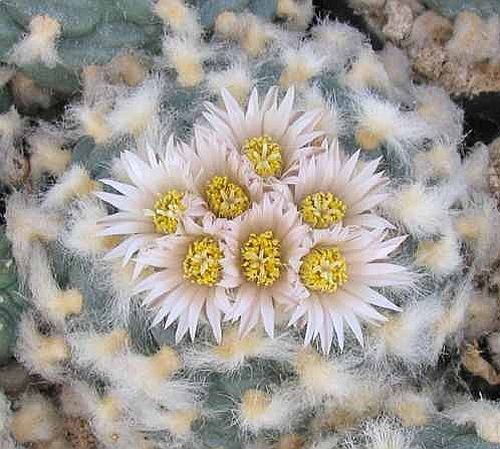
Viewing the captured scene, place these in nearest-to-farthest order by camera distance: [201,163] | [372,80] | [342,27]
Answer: [201,163] → [372,80] → [342,27]

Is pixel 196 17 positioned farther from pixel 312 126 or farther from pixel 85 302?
pixel 85 302

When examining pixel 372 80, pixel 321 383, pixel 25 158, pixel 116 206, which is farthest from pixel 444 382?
pixel 25 158

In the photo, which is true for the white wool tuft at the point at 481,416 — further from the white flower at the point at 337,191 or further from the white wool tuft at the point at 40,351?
the white wool tuft at the point at 40,351

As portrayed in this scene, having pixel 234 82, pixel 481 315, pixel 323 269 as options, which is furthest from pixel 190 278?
pixel 481 315

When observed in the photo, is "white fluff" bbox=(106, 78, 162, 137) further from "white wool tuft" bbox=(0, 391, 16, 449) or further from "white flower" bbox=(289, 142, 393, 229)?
"white wool tuft" bbox=(0, 391, 16, 449)

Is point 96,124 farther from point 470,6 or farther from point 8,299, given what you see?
point 470,6
